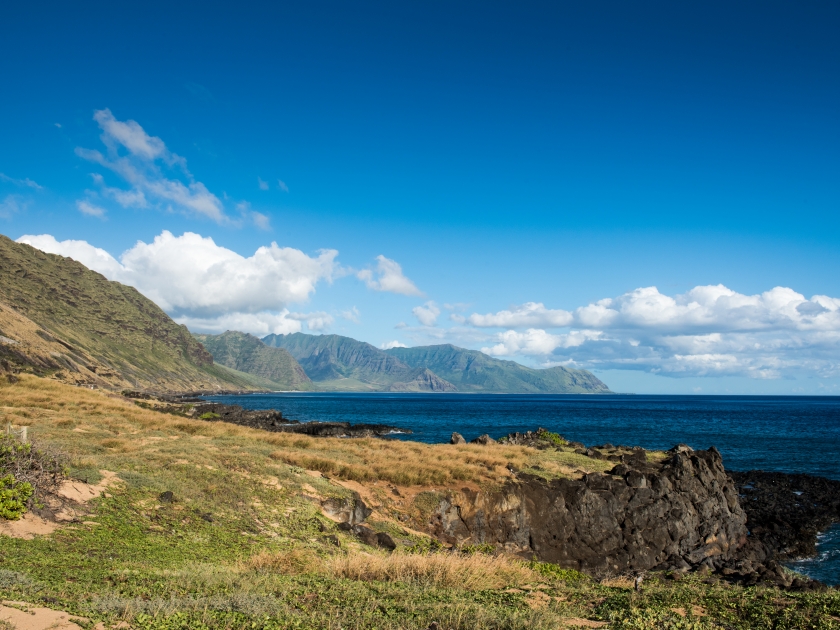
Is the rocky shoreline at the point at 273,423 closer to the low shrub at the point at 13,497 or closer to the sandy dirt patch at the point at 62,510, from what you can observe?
the sandy dirt patch at the point at 62,510

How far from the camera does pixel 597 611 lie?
10.8 metres

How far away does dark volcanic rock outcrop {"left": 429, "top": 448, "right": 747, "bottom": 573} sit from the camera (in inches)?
930

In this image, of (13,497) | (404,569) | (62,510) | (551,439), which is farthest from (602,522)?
(13,497)

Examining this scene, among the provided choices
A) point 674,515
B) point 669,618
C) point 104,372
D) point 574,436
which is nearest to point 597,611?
point 669,618

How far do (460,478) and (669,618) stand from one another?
1704 centimetres

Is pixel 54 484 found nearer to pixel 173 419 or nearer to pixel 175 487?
pixel 175 487

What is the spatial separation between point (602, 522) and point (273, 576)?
62.0ft

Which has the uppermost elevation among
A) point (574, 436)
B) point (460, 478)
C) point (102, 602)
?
point (102, 602)

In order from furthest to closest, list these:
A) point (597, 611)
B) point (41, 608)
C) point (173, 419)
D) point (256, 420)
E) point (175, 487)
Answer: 1. point (256, 420)
2. point (173, 419)
3. point (175, 487)
4. point (597, 611)
5. point (41, 608)

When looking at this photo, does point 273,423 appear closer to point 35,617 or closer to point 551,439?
point 551,439

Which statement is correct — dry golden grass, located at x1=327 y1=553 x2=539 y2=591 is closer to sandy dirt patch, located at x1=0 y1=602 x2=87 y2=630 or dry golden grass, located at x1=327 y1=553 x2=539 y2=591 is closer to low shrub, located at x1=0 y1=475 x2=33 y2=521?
sandy dirt patch, located at x1=0 y1=602 x2=87 y2=630

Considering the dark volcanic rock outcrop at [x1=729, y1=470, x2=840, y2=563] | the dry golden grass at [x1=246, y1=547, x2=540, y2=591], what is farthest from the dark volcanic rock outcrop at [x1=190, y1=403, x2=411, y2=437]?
the dry golden grass at [x1=246, y1=547, x2=540, y2=591]

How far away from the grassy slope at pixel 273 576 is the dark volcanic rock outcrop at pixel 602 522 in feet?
11.7

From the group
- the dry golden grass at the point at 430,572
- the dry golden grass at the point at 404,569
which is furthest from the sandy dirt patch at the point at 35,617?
the dry golden grass at the point at 430,572
